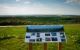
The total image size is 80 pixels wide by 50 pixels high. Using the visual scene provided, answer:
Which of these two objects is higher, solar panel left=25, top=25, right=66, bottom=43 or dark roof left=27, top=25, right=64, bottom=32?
dark roof left=27, top=25, right=64, bottom=32

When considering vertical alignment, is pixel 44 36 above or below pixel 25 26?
below

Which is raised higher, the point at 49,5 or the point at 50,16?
the point at 49,5

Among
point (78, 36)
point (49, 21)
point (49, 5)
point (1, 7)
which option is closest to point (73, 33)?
point (78, 36)

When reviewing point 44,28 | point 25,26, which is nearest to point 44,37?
point 44,28

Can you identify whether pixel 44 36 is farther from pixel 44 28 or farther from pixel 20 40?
pixel 20 40

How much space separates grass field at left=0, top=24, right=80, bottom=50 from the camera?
2318mm

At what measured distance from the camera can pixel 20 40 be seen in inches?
91.4

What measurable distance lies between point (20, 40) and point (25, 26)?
0.22 m

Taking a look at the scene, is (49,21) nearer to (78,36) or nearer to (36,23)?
(36,23)

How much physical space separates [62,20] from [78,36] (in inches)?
13.0

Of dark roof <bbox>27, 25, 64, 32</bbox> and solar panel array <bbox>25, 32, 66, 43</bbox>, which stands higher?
dark roof <bbox>27, 25, 64, 32</bbox>

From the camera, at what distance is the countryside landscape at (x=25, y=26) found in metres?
2.32

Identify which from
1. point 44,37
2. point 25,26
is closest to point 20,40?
point 25,26

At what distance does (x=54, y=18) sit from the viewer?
92.1 inches
